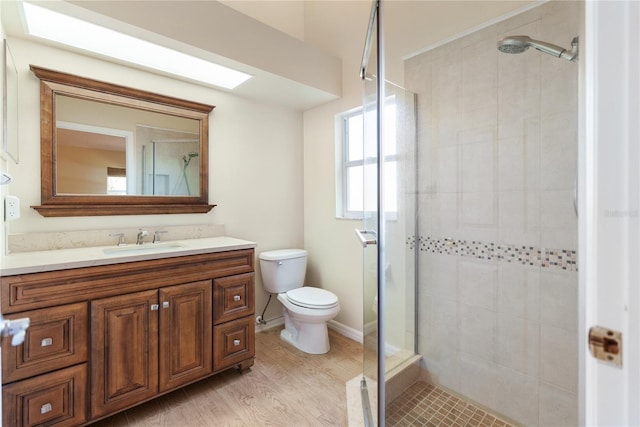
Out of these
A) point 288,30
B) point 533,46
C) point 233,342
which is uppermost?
point 288,30

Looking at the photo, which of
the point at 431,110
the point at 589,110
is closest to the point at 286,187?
the point at 431,110

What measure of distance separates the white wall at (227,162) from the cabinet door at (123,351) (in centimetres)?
69

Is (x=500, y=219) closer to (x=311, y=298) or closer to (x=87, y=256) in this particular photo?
(x=311, y=298)

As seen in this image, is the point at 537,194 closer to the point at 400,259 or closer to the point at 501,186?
the point at 501,186

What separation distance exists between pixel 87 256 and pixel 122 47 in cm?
127

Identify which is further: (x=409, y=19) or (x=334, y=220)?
(x=334, y=220)

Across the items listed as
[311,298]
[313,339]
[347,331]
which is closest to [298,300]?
[311,298]

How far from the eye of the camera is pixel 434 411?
152 centimetres

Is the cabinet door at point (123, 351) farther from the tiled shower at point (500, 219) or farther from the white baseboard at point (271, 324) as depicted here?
the tiled shower at point (500, 219)

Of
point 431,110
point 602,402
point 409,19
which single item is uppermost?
point 409,19

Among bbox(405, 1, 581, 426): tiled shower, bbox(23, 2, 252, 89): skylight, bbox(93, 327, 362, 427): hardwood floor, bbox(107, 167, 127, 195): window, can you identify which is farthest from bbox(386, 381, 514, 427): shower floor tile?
bbox(23, 2, 252, 89): skylight

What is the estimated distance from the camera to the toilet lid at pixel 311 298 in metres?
2.09

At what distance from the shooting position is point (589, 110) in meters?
0.39

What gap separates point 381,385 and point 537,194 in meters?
1.19
